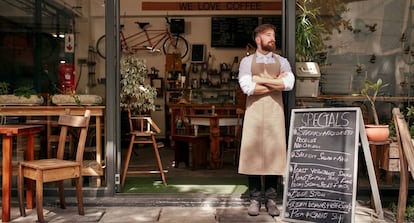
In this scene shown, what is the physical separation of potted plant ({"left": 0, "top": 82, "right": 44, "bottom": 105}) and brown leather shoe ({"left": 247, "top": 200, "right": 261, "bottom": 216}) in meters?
2.24

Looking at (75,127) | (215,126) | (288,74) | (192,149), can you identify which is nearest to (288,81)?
(288,74)

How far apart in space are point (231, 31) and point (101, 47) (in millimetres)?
5921

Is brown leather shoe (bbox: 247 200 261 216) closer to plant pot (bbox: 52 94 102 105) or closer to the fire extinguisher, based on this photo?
plant pot (bbox: 52 94 102 105)

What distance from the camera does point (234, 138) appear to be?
6.36m

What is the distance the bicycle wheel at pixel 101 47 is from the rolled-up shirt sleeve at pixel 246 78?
135cm

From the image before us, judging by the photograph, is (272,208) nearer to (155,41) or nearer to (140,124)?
(140,124)

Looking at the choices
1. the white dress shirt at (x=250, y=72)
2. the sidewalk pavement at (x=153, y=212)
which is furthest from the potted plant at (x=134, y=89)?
the white dress shirt at (x=250, y=72)

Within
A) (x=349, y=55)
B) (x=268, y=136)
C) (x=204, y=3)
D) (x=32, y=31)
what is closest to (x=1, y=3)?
(x=32, y=31)

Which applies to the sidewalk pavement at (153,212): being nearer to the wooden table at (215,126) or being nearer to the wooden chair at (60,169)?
the wooden chair at (60,169)

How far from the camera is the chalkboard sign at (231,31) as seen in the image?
392 inches

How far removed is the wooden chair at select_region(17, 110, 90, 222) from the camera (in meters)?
3.63

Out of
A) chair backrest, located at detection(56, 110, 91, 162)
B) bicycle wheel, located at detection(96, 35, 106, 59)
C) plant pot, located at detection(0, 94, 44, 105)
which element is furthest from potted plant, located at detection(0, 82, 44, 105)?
bicycle wheel, located at detection(96, 35, 106, 59)

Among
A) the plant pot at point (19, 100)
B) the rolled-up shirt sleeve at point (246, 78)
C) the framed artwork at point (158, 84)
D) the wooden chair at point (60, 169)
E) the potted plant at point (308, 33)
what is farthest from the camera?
the framed artwork at point (158, 84)

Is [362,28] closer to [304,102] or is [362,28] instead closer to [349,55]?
[349,55]
